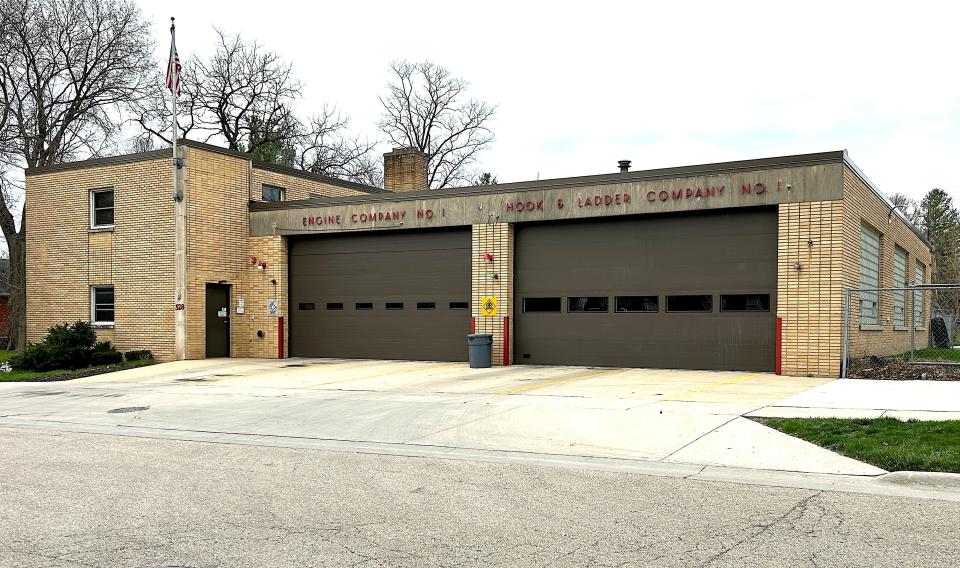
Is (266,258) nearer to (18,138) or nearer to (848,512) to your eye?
(18,138)

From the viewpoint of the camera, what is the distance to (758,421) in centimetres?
1146

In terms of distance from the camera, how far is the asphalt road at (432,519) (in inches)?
227

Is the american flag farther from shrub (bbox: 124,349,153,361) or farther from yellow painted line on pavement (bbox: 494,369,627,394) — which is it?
yellow painted line on pavement (bbox: 494,369,627,394)

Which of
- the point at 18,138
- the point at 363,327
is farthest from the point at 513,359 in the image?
the point at 18,138

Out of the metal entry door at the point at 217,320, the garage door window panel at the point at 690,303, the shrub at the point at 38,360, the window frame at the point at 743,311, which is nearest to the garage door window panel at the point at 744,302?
the window frame at the point at 743,311

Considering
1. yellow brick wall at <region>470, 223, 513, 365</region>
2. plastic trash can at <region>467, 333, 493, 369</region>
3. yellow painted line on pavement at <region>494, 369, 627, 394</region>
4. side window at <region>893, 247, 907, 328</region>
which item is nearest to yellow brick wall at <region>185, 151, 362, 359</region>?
yellow brick wall at <region>470, 223, 513, 365</region>

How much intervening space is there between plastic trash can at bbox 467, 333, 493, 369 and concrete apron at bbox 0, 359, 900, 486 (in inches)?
14.0

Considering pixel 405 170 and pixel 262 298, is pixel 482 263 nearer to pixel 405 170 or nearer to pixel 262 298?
pixel 262 298

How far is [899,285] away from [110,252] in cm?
2497

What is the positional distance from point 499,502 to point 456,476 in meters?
1.25

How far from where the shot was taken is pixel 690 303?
20.3 metres

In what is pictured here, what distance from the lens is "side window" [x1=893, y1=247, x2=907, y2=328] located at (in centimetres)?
2603

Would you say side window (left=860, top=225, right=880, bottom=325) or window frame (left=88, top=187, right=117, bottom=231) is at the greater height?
window frame (left=88, top=187, right=117, bottom=231)

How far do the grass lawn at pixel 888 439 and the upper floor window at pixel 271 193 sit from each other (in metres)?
21.4
